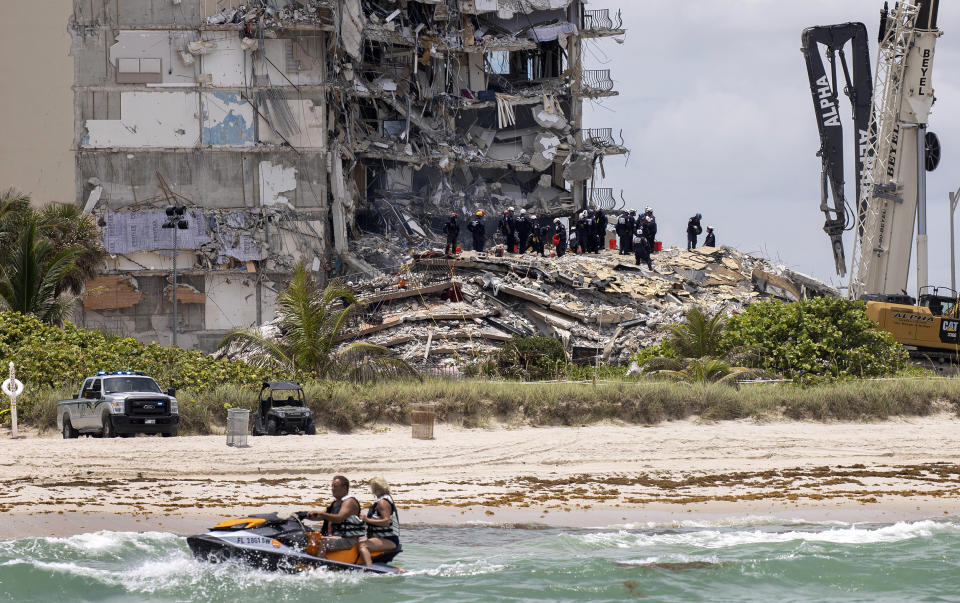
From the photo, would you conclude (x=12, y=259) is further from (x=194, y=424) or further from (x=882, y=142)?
(x=882, y=142)

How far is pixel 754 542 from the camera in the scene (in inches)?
653

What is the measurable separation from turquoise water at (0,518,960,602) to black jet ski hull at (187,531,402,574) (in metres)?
0.17

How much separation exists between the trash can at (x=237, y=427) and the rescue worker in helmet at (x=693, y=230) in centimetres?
2938

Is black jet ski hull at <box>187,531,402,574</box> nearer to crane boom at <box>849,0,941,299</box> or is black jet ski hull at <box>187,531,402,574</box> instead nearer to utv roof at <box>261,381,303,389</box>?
utv roof at <box>261,381,303,389</box>

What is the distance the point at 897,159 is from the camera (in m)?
33.8

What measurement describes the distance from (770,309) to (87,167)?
29.9 m

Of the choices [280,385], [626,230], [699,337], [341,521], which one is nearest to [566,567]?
[341,521]

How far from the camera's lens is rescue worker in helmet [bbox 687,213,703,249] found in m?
47.7

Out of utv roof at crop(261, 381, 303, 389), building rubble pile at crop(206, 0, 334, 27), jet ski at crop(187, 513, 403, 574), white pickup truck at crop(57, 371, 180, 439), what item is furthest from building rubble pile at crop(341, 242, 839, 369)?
jet ski at crop(187, 513, 403, 574)

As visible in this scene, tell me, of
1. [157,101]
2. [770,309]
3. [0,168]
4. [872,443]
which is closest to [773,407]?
[872,443]

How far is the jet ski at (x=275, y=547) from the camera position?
14.6m

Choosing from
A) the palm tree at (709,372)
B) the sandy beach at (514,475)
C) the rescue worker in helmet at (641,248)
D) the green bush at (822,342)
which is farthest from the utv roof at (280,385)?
the rescue worker in helmet at (641,248)

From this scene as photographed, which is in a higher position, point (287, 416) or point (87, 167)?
point (87, 167)

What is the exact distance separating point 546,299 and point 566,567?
2348 centimetres
